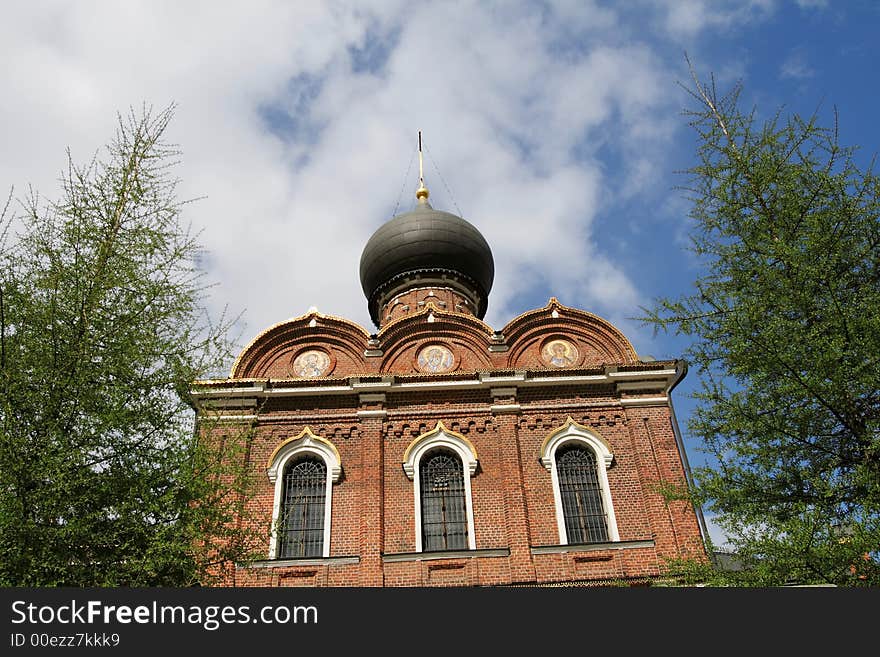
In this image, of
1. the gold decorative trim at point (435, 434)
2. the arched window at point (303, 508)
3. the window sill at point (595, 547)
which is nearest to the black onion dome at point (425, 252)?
the gold decorative trim at point (435, 434)

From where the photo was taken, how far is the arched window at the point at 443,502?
11672mm

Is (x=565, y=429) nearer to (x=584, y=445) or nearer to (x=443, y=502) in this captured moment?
(x=584, y=445)

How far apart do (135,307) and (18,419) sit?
1674 mm

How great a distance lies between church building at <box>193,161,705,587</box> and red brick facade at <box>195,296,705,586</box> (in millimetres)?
27

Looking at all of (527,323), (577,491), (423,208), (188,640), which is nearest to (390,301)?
(423,208)

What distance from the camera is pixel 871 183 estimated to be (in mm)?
8492

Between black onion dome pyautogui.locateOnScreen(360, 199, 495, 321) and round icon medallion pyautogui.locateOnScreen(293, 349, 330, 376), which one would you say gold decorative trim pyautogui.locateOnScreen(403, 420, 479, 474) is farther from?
black onion dome pyautogui.locateOnScreen(360, 199, 495, 321)

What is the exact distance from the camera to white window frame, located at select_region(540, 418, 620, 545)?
→ 11.7 meters

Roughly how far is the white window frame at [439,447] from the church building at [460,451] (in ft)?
0.09

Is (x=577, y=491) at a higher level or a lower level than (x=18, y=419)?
higher

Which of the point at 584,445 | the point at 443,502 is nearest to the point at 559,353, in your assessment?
the point at 584,445

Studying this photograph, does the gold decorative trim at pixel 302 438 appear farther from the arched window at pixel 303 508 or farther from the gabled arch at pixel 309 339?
the gabled arch at pixel 309 339

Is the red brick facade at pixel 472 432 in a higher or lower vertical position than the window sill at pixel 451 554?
higher

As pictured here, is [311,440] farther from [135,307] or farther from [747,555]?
[747,555]
